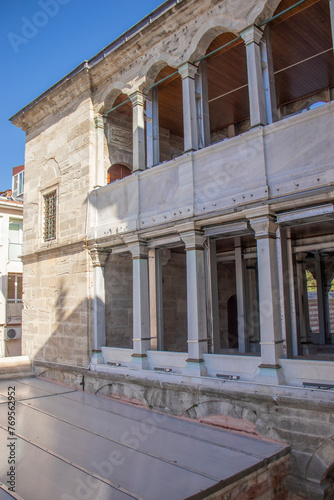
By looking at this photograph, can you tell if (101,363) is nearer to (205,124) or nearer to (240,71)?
(205,124)

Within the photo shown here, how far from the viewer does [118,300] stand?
9.90 m

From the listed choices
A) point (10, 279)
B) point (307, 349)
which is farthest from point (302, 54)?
point (10, 279)

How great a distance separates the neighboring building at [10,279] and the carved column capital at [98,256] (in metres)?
12.0

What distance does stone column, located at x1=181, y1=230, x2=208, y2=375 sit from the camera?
7227 mm

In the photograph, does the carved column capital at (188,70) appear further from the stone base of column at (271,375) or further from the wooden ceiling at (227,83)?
the stone base of column at (271,375)

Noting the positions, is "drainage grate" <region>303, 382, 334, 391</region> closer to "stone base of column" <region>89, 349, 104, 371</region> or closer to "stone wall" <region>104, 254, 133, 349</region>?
"stone base of column" <region>89, 349, 104, 371</region>

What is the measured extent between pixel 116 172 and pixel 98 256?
2.33 meters

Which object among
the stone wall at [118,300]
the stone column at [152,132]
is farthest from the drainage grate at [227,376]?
the stone column at [152,132]

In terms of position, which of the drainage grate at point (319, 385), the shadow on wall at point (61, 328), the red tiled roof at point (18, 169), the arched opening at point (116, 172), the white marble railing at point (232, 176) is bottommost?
the drainage grate at point (319, 385)

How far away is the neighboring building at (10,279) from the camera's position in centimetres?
1980

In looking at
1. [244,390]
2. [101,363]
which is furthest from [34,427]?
[244,390]

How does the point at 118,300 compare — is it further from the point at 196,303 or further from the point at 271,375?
the point at 271,375

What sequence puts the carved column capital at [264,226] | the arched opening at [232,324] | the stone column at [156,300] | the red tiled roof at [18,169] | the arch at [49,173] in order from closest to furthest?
the carved column capital at [264,226], the stone column at [156,300], the arch at [49,173], the arched opening at [232,324], the red tiled roof at [18,169]

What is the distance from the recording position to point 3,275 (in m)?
20.3
